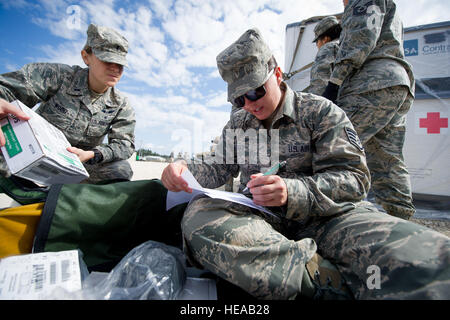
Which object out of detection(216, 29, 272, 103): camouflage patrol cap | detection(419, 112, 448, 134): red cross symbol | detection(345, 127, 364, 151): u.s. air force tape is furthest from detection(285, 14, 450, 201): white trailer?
detection(216, 29, 272, 103): camouflage patrol cap

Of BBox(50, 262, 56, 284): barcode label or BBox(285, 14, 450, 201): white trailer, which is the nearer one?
BBox(50, 262, 56, 284): barcode label

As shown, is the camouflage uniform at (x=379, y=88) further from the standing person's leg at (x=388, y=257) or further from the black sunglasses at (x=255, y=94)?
the standing person's leg at (x=388, y=257)

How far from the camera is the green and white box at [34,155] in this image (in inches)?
38.4

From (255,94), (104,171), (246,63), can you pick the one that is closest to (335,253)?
(255,94)

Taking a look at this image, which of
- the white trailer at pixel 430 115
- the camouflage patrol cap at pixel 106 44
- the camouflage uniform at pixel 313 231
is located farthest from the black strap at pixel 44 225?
the white trailer at pixel 430 115

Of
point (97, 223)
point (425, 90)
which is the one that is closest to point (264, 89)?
point (97, 223)

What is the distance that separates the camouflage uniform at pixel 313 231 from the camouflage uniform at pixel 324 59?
5.30ft

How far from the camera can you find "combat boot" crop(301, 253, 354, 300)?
0.70 metres

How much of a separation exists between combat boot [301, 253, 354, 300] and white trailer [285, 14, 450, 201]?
11.5ft

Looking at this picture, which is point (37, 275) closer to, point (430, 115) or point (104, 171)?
point (104, 171)

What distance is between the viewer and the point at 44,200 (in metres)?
0.93

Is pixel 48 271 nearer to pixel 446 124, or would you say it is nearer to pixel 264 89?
pixel 264 89

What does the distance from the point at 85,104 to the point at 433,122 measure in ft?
14.3

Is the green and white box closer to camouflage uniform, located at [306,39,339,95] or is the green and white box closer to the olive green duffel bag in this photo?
the olive green duffel bag
